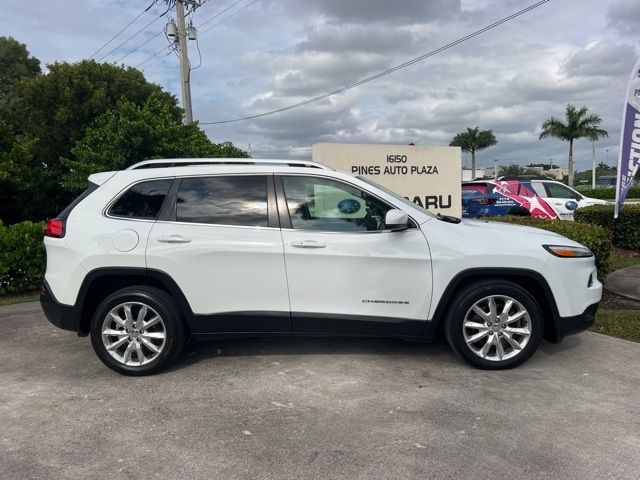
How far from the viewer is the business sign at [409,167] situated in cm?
851

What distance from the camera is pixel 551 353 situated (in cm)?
468

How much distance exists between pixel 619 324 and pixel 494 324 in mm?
2342

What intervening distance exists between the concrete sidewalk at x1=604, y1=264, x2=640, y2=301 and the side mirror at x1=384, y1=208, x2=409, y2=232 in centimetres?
433

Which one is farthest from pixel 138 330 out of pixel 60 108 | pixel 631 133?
pixel 60 108

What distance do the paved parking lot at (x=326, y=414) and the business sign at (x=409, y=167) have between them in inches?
168

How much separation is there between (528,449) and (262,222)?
254 cm

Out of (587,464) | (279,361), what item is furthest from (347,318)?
(587,464)

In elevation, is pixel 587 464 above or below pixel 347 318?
below

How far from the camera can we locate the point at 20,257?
7879 mm

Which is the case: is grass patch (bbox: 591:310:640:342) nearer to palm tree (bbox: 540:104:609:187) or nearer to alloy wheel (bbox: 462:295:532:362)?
alloy wheel (bbox: 462:295:532:362)

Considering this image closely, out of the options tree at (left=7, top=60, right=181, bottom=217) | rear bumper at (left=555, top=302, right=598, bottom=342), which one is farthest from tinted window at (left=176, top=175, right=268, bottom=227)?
tree at (left=7, top=60, right=181, bottom=217)

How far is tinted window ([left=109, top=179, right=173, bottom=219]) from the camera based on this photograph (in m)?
4.31

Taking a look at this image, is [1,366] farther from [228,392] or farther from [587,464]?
[587,464]

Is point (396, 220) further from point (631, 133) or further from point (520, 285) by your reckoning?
point (631, 133)
